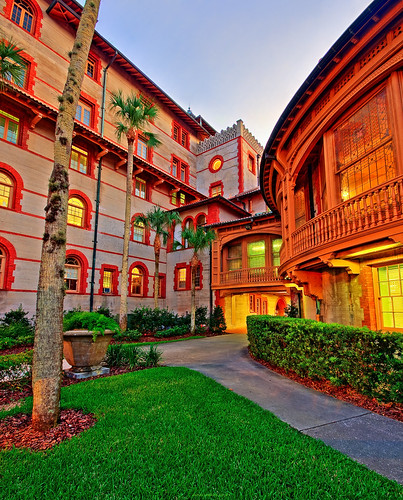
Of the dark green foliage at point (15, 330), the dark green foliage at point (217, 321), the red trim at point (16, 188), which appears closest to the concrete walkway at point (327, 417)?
the dark green foliage at point (15, 330)

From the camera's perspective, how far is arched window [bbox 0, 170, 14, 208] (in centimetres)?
1474

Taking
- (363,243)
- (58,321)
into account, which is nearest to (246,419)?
(58,321)

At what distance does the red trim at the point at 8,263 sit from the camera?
1422 centimetres

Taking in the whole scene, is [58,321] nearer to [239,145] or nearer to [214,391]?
[214,391]

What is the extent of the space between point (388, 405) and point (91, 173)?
64.4ft

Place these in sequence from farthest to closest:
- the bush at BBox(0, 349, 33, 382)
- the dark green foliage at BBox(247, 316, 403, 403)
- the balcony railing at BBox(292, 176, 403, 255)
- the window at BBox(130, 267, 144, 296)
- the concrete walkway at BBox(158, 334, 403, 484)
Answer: the window at BBox(130, 267, 144, 296), the bush at BBox(0, 349, 33, 382), the balcony railing at BBox(292, 176, 403, 255), the dark green foliage at BBox(247, 316, 403, 403), the concrete walkway at BBox(158, 334, 403, 484)

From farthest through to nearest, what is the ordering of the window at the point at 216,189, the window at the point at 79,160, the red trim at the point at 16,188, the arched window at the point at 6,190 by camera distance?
1. the window at the point at 216,189
2. the window at the point at 79,160
3. the red trim at the point at 16,188
4. the arched window at the point at 6,190

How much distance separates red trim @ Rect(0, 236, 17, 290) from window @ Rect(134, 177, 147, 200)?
33.2 feet

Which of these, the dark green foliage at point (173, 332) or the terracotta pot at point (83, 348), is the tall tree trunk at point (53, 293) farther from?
the dark green foliage at point (173, 332)

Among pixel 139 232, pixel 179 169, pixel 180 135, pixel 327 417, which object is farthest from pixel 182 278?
pixel 327 417

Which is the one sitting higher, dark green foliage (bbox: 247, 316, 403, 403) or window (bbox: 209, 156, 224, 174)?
window (bbox: 209, 156, 224, 174)

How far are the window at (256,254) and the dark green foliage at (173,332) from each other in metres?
6.56

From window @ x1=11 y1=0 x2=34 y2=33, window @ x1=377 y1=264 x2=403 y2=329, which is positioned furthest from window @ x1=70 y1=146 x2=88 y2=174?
window @ x1=377 y1=264 x2=403 y2=329

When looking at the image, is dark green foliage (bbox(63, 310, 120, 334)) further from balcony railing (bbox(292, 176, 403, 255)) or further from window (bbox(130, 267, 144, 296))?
window (bbox(130, 267, 144, 296))
